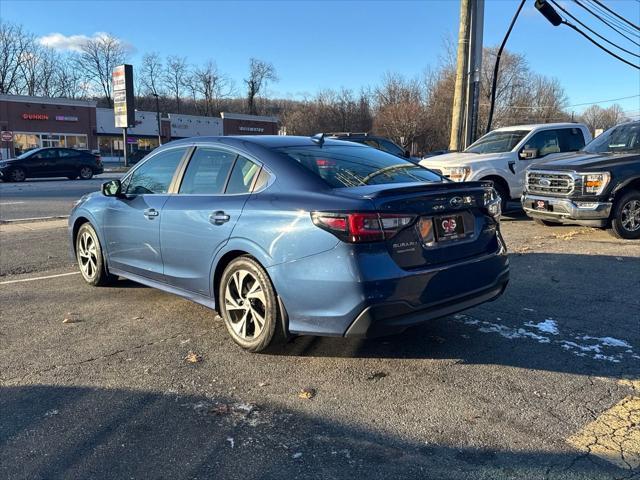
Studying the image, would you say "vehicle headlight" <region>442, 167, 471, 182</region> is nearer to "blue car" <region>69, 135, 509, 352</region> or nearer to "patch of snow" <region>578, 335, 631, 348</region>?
"blue car" <region>69, 135, 509, 352</region>

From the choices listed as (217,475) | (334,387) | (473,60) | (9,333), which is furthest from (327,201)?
(473,60)

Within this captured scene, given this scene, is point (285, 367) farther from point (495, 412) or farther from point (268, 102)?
point (268, 102)

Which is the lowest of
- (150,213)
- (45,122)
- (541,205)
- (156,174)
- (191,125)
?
(541,205)

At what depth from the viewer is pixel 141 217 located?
16.6 ft

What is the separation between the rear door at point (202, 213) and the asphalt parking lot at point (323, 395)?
0.55 m

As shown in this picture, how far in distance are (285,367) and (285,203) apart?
1.18 meters

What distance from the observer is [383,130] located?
4941 centimetres

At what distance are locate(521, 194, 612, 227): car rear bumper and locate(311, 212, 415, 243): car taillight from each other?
6.18m

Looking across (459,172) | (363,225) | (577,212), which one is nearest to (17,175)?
(459,172)

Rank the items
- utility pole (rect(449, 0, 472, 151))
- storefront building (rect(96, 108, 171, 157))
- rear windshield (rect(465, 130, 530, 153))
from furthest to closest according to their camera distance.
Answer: storefront building (rect(96, 108, 171, 157)), utility pole (rect(449, 0, 472, 151)), rear windshield (rect(465, 130, 530, 153))

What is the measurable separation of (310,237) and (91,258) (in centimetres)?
355

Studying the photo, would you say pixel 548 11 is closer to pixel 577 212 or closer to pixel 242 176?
pixel 577 212

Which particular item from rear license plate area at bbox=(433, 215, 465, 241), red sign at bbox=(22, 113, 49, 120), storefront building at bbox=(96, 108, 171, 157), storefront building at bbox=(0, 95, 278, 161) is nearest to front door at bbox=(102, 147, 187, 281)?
rear license plate area at bbox=(433, 215, 465, 241)

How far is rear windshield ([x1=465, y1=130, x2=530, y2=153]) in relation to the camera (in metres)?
11.4
